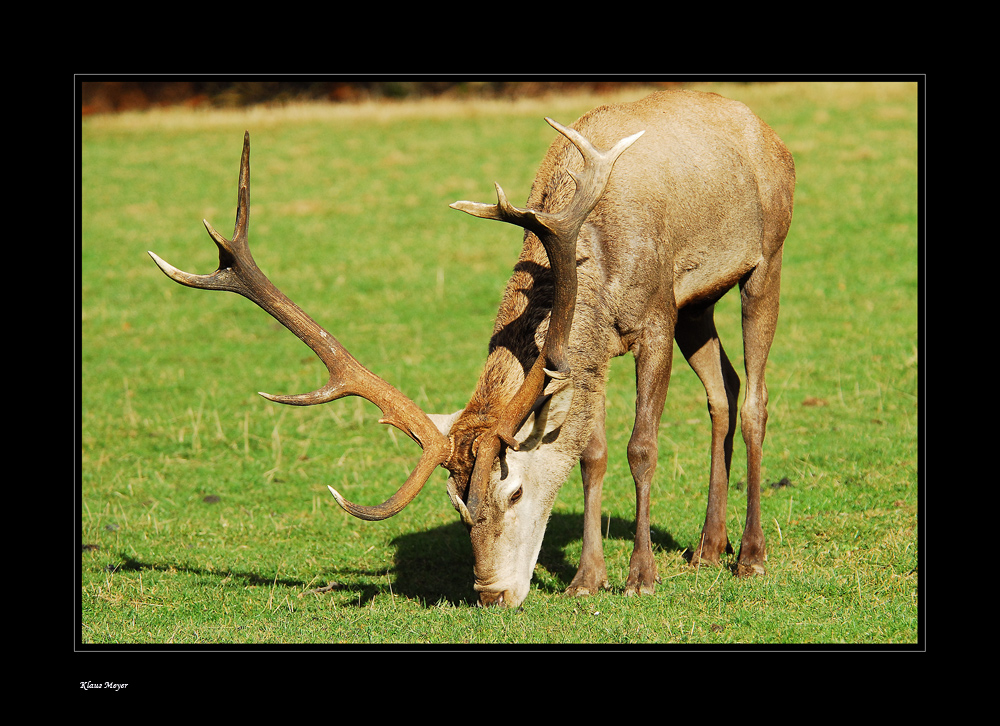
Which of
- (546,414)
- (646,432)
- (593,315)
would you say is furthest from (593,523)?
(593,315)

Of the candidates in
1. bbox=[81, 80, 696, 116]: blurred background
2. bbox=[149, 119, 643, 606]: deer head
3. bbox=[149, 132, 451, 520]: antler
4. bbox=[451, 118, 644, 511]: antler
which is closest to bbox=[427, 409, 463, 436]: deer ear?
bbox=[149, 119, 643, 606]: deer head

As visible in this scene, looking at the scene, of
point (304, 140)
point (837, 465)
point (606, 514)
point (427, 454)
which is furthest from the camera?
point (304, 140)

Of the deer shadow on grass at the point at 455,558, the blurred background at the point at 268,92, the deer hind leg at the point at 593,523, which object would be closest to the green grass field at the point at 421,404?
the deer shadow on grass at the point at 455,558

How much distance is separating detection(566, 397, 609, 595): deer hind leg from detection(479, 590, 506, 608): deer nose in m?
0.71

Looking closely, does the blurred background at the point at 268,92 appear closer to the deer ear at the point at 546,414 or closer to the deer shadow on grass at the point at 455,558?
the deer shadow on grass at the point at 455,558

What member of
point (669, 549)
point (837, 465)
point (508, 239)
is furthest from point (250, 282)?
point (508, 239)

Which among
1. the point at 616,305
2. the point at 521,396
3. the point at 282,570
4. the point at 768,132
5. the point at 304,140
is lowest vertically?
the point at 282,570

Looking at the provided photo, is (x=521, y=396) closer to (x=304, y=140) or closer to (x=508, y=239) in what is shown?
(x=508, y=239)

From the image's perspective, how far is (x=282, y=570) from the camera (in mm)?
8367

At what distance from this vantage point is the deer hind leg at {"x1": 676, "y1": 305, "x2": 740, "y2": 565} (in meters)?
8.41

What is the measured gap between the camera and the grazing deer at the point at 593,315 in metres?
6.71

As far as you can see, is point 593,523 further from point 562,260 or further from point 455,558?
point 562,260

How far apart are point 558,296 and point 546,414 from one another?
0.84 meters

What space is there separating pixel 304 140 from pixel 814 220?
13.2 metres
